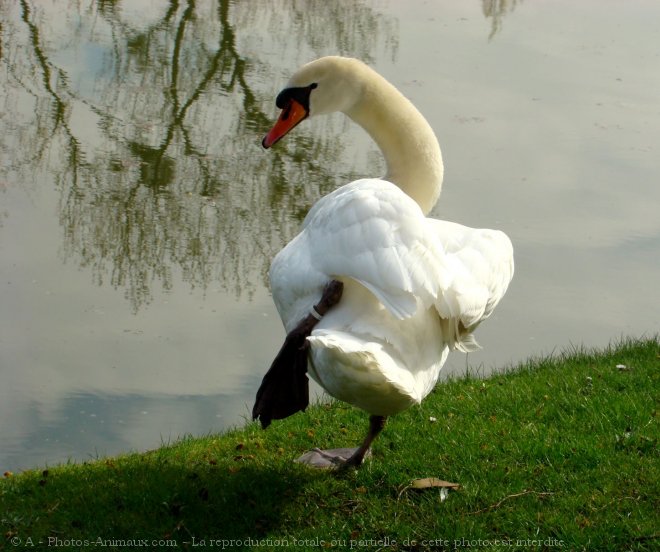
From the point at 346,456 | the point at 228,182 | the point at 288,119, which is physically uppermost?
the point at 288,119

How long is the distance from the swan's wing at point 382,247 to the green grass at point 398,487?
3.07 ft

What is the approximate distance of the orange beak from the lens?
4.94 m

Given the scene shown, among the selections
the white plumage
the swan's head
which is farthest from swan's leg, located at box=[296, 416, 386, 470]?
the swan's head

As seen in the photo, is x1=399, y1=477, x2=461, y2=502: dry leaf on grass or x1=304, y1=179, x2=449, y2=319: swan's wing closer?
x1=304, y1=179, x2=449, y2=319: swan's wing

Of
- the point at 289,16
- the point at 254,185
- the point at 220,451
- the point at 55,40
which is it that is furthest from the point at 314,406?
the point at 289,16

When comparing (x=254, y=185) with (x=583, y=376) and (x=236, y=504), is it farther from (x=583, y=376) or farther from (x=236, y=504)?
(x=236, y=504)

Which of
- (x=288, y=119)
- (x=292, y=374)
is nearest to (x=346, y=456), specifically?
(x=292, y=374)

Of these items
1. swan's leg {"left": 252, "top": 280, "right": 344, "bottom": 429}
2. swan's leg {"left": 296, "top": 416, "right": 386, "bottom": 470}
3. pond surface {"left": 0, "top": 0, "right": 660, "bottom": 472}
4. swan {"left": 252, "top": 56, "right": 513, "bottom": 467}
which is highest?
swan {"left": 252, "top": 56, "right": 513, "bottom": 467}

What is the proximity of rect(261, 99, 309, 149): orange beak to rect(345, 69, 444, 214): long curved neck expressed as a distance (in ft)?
0.98

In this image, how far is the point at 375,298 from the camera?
3.56m

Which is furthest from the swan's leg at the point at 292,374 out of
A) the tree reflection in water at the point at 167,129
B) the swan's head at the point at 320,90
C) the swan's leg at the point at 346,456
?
the tree reflection in water at the point at 167,129

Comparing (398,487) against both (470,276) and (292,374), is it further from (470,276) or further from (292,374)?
(470,276)

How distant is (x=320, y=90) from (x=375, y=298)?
1624 millimetres

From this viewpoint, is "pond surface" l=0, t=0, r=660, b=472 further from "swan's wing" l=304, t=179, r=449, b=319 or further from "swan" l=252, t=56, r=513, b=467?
"swan's wing" l=304, t=179, r=449, b=319
